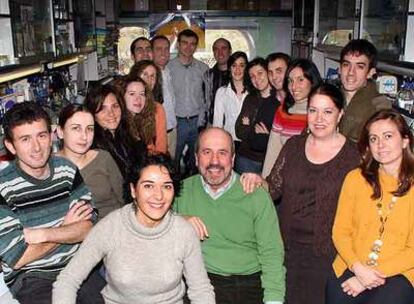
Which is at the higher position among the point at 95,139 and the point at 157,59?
the point at 157,59

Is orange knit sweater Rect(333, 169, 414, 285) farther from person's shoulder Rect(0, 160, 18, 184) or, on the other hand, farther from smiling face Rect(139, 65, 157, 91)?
smiling face Rect(139, 65, 157, 91)

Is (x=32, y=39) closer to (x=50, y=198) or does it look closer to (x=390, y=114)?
(x=50, y=198)

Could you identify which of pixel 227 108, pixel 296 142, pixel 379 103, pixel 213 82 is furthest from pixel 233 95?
pixel 296 142

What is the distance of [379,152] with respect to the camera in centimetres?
190

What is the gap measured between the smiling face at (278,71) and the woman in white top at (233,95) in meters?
0.40

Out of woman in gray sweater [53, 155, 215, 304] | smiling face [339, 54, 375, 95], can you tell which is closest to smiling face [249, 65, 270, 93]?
smiling face [339, 54, 375, 95]

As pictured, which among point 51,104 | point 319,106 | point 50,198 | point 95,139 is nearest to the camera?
point 50,198

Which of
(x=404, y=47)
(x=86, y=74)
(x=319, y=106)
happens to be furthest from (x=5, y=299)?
(x=86, y=74)

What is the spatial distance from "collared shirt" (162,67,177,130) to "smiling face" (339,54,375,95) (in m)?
1.63

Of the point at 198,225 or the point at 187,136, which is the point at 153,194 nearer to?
the point at 198,225

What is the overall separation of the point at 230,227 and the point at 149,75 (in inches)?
65.0

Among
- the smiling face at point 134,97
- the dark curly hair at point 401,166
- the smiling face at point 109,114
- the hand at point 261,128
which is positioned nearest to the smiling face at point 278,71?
the hand at point 261,128

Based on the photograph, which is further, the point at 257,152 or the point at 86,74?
the point at 86,74

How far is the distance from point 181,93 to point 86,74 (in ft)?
5.83
